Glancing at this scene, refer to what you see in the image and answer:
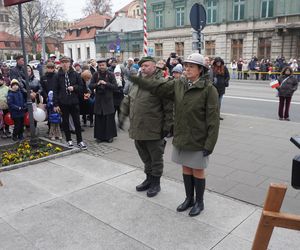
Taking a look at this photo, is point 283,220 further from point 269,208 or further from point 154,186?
point 154,186

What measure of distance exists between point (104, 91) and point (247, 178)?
3.48m

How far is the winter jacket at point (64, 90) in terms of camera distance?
6.70 m

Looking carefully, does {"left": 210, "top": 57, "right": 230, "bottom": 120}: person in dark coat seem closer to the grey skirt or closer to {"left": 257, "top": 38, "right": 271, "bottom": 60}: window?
the grey skirt

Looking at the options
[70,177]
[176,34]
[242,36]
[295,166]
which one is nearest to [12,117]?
[70,177]

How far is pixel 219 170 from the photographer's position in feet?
18.1

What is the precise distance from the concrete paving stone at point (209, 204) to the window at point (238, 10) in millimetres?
33346

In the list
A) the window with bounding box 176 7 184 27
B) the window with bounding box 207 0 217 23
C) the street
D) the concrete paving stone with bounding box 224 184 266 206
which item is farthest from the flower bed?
the window with bounding box 176 7 184 27

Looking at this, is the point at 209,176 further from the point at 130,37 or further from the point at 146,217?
the point at 130,37

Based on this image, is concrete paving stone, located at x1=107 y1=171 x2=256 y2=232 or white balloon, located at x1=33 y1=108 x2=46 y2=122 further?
white balloon, located at x1=33 y1=108 x2=46 y2=122

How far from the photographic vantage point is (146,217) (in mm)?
3953

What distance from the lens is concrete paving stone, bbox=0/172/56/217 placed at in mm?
4273

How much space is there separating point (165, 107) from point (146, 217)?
1386 mm

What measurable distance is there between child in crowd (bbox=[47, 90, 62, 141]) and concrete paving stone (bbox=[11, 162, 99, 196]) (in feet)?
6.05

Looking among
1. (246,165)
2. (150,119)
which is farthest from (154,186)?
(246,165)
